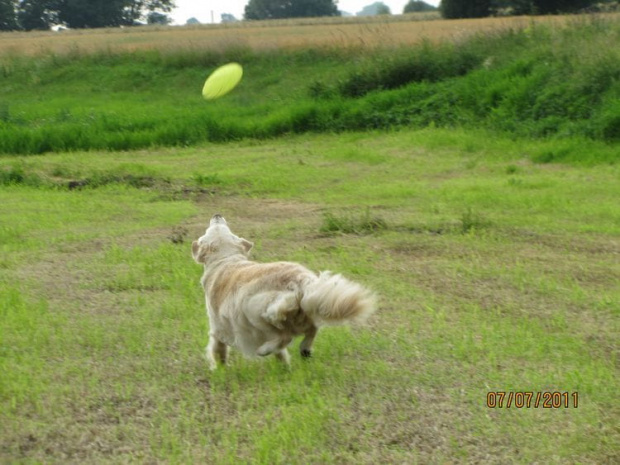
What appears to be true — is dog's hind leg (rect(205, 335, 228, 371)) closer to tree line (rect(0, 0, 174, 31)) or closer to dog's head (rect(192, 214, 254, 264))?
dog's head (rect(192, 214, 254, 264))

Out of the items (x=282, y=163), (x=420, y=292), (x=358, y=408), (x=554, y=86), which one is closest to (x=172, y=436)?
(x=358, y=408)

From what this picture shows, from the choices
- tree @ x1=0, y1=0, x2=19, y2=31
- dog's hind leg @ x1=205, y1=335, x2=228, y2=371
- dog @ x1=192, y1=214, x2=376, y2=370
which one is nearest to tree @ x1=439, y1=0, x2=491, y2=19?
tree @ x1=0, y1=0, x2=19, y2=31

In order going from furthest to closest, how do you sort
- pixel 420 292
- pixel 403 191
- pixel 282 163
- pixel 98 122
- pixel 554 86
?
1. pixel 98 122
2. pixel 554 86
3. pixel 282 163
4. pixel 403 191
5. pixel 420 292

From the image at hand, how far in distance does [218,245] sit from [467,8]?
36.4 meters

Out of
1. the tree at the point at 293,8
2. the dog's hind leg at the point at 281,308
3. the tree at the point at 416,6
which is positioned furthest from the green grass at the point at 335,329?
the tree at the point at 293,8

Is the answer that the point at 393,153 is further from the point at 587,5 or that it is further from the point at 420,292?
the point at 587,5

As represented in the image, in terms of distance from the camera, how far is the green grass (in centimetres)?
473

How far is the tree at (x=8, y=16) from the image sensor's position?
58156mm

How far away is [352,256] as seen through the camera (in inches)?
354

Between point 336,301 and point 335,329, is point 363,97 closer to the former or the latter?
point 335,329

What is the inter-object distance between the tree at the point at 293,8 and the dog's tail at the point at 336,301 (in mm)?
72798

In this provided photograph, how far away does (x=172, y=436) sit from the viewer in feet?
15.7

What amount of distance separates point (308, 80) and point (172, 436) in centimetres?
1844
